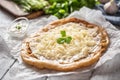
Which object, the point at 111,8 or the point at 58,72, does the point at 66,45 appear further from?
the point at 111,8

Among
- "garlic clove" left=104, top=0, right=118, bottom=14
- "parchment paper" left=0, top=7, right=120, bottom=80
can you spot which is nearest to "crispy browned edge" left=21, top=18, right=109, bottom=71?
"parchment paper" left=0, top=7, right=120, bottom=80

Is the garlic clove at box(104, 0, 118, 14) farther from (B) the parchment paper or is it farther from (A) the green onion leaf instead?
(A) the green onion leaf

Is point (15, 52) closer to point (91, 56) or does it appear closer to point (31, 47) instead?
point (31, 47)

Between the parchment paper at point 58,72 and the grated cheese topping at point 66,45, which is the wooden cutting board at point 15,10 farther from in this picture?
the grated cheese topping at point 66,45

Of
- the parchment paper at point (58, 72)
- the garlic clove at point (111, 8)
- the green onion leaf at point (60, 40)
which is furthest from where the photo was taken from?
the garlic clove at point (111, 8)

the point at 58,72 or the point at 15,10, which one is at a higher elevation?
the point at 15,10

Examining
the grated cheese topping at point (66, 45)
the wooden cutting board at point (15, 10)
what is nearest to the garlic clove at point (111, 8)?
the grated cheese topping at point (66, 45)

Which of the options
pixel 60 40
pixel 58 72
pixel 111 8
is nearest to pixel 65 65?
pixel 58 72
